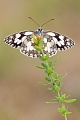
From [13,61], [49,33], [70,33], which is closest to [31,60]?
[13,61]

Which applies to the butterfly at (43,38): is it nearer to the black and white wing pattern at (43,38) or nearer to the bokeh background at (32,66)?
the black and white wing pattern at (43,38)

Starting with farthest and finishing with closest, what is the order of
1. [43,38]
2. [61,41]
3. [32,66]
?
[32,66], [61,41], [43,38]

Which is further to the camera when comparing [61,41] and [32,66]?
[32,66]

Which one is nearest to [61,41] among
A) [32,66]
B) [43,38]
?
[43,38]

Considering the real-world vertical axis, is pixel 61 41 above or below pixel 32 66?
above

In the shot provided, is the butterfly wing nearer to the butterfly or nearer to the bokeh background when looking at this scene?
A: the butterfly

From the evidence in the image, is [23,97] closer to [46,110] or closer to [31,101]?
[31,101]

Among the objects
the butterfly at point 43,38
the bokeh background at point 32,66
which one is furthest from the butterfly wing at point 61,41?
the bokeh background at point 32,66

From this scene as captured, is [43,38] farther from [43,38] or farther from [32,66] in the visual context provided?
[32,66]
